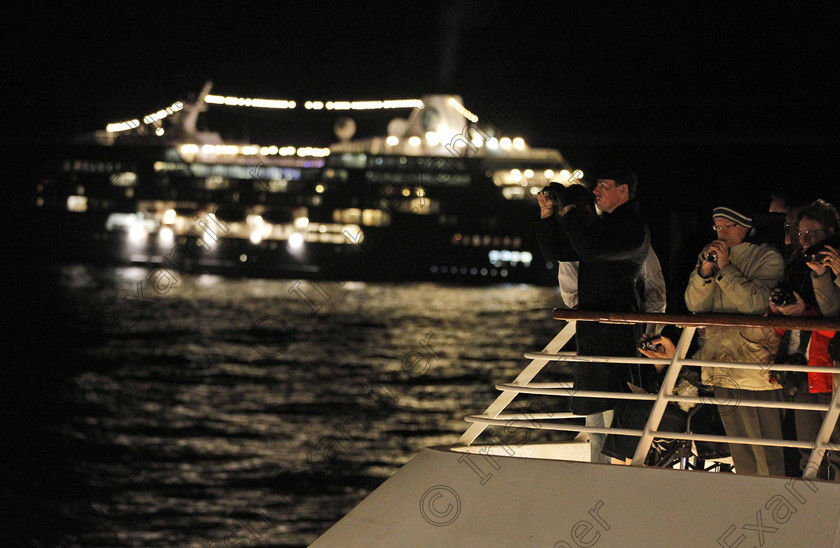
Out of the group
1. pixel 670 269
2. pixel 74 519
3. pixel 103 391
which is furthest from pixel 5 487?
pixel 670 269

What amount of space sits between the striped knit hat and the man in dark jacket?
0.79ft

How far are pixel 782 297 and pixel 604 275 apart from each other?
A: 60 centimetres

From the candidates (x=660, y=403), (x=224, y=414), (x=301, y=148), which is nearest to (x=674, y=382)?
(x=660, y=403)

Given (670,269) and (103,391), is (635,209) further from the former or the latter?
(103,391)

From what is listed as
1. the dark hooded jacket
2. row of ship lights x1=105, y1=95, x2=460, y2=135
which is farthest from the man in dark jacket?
row of ship lights x1=105, y1=95, x2=460, y2=135

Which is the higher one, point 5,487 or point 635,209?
point 635,209

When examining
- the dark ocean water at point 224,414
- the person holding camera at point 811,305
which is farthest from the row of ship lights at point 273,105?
the person holding camera at point 811,305

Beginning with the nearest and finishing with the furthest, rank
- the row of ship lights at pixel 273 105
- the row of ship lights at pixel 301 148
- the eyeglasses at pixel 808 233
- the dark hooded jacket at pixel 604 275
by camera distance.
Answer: the dark hooded jacket at pixel 604 275 → the eyeglasses at pixel 808 233 → the row of ship lights at pixel 301 148 → the row of ship lights at pixel 273 105

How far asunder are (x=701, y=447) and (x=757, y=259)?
2.57 feet

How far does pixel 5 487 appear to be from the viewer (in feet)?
40.8

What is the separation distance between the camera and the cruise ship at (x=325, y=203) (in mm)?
62906

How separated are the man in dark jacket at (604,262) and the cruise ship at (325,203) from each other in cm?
5851

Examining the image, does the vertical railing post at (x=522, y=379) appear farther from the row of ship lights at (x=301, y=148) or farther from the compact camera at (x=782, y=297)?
the row of ship lights at (x=301, y=148)

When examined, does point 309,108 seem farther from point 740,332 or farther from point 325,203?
point 740,332
